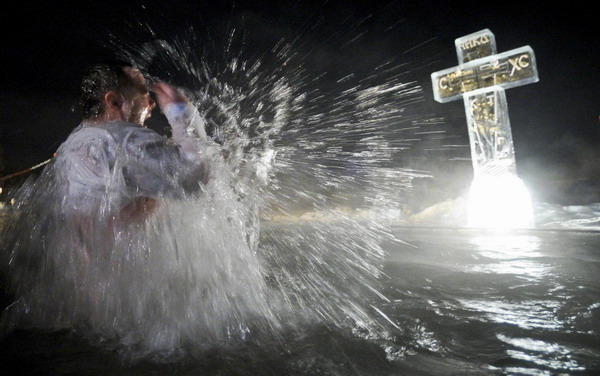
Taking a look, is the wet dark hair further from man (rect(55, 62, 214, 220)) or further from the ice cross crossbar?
the ice cross crossbar

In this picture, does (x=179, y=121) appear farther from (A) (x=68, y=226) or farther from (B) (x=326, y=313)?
(B) (x=326, y=313)

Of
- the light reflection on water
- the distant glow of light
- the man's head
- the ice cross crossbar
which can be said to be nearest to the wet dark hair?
the man's head

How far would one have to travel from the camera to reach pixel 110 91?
220cm

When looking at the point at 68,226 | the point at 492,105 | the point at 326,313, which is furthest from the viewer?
the point at 492,105

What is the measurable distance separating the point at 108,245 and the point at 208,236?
745mm

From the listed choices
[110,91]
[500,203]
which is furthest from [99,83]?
[500,203]

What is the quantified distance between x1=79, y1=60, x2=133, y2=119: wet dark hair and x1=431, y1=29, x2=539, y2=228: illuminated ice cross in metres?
9.18

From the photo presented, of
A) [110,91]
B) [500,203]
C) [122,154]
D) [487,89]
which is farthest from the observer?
[487,89]

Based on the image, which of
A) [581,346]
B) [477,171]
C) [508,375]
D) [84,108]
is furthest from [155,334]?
[477,171]

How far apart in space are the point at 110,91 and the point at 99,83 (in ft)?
0.31

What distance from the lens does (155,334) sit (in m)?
1.88

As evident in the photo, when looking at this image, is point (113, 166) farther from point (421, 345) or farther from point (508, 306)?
point (508, 306)

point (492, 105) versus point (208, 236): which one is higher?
point (492, 105)

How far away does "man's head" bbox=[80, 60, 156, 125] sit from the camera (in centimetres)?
220
